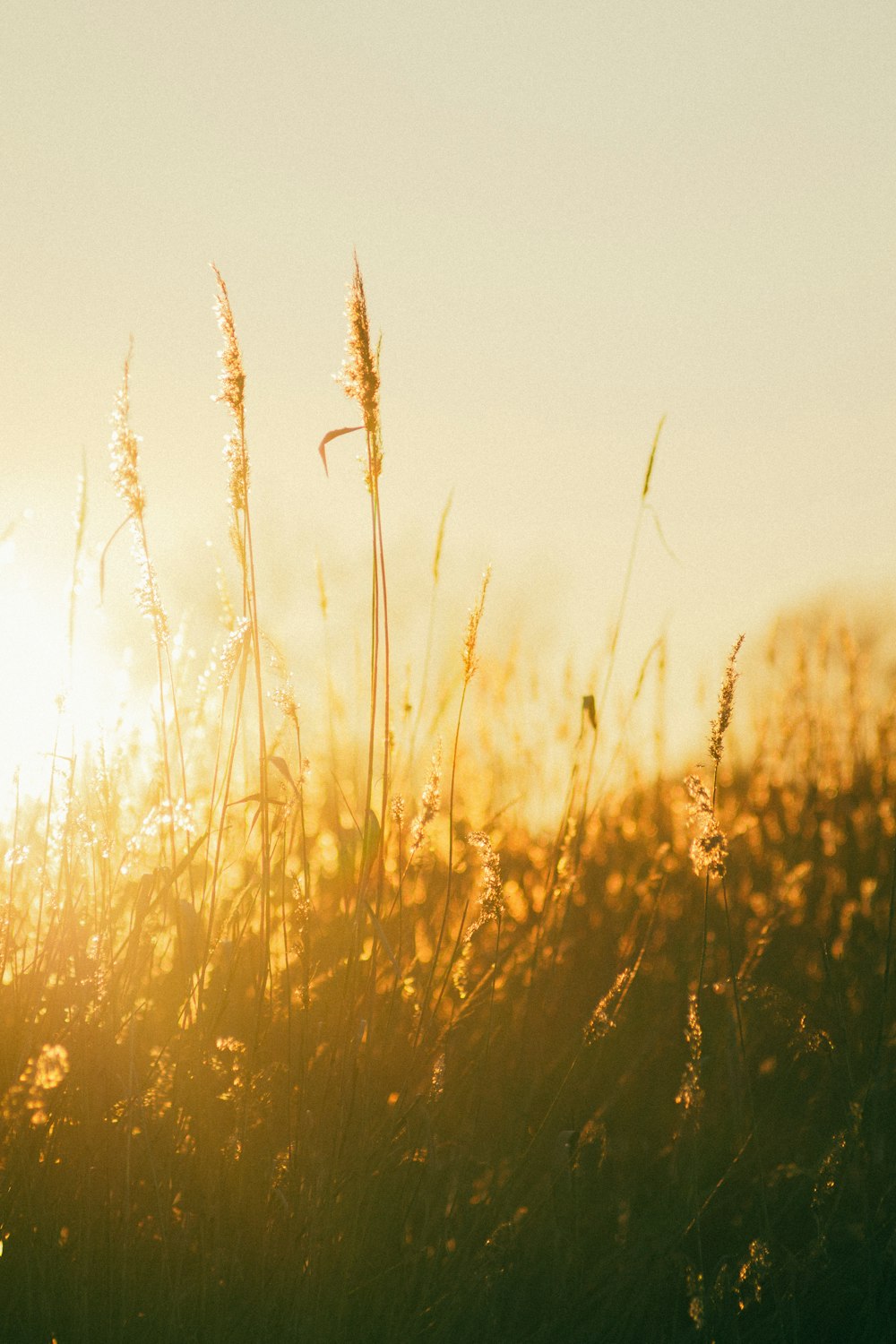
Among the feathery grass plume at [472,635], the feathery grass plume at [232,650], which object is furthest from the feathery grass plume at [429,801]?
the feathery grass plume at [232,650]

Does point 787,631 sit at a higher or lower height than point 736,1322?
higher

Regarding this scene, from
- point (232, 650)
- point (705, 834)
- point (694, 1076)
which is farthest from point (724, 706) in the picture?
point (232, 650)

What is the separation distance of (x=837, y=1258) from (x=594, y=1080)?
52 cm

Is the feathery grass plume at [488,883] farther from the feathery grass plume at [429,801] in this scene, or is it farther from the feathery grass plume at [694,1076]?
the feathery grass plume at [694,1076]

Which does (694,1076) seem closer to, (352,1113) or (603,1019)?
(603,1019)

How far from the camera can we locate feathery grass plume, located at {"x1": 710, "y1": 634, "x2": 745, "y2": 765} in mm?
1438

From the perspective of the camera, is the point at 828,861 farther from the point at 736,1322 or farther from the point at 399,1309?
the point at 399,1309

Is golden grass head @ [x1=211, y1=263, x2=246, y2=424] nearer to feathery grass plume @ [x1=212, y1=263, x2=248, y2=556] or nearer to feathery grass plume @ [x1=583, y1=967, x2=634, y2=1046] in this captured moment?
feathery grass plume @ [x1=212, y1=263, x2=248, y2=556]

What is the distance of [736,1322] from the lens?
5.09 ft

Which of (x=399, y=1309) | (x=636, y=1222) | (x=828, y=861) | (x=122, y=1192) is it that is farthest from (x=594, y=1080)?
(x=828, y=861)

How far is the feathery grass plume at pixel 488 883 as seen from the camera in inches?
59.6

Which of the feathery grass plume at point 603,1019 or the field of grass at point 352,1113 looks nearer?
the field of grass at point 352,1113

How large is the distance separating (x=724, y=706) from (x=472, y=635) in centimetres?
35

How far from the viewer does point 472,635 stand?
149 centimetres
